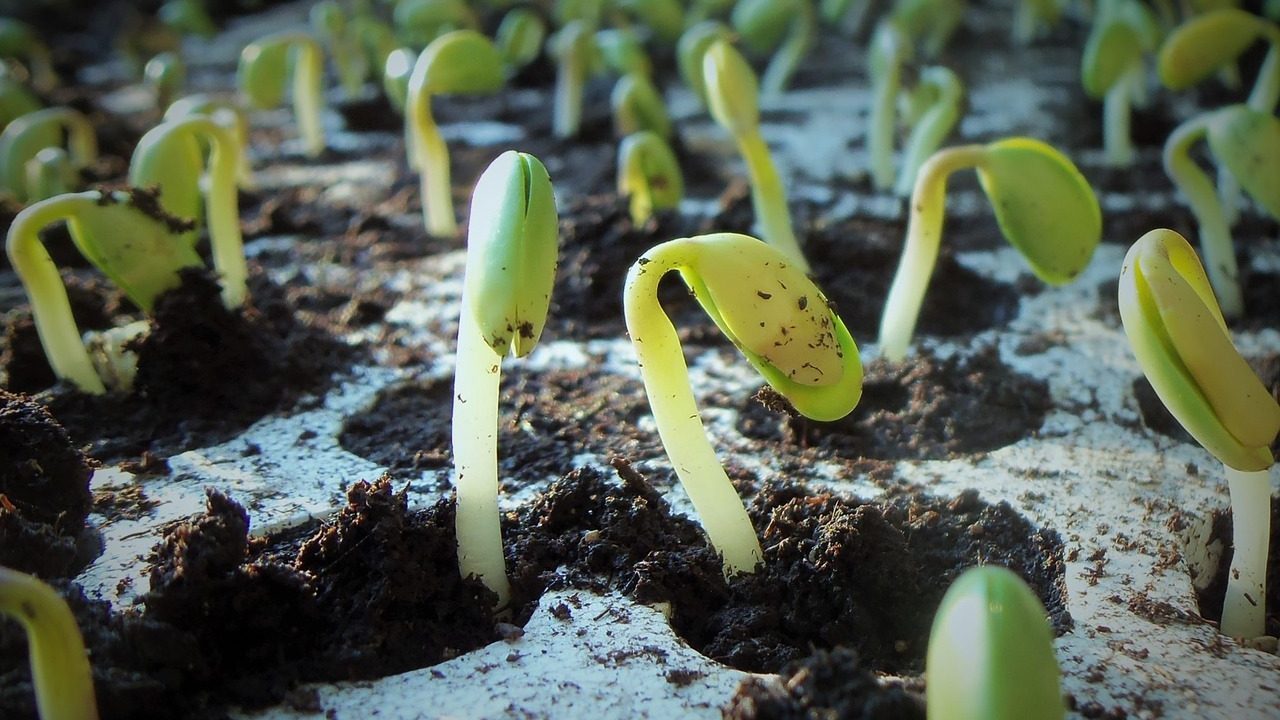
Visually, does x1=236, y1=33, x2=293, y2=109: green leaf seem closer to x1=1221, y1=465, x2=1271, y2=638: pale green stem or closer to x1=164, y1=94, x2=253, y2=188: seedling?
x1=164, y1=94, x2=253, y2=188: seedling

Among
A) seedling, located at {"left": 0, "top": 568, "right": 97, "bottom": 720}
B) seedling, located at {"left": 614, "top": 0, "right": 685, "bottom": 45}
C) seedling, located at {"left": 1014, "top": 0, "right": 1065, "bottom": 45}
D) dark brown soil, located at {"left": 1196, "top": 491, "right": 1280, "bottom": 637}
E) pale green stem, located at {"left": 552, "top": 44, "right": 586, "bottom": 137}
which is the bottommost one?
dark brown soil, located at {"left": 1196, "top": 491, "right": 1280, "bottom": 637}

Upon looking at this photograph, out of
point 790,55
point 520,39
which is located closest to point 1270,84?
point 790,55

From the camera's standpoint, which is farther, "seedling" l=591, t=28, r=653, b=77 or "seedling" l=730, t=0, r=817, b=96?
"seedling" l=730, t=0, r=817, b=96

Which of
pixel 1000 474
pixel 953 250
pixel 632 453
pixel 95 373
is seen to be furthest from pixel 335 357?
pixel 953 250

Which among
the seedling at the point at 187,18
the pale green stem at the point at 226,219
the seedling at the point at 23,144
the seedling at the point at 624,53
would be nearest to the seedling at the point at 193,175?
the pale green stem at the point at 226,219

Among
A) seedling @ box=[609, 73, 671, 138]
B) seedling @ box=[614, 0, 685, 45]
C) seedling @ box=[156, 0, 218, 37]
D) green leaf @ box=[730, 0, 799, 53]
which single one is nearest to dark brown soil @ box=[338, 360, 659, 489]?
seedling @ box=[609, 73, 671, 138]

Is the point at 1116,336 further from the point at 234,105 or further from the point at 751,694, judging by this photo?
the point at 234,105

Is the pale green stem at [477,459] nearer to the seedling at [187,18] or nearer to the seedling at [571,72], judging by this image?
the seedling at [571,72]
